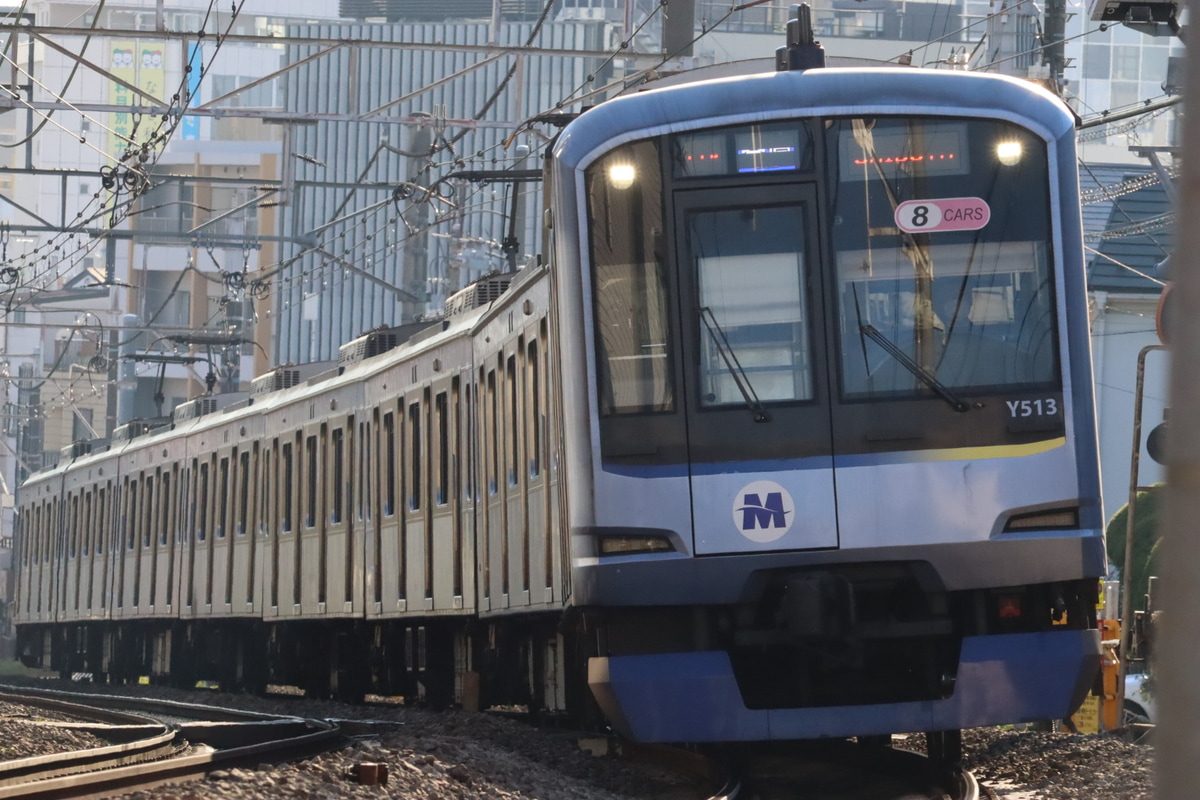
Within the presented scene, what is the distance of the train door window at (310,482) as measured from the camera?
16.8 meters

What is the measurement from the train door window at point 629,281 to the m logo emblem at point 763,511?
538 mm

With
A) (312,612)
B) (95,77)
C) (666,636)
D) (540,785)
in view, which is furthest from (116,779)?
(95,77)

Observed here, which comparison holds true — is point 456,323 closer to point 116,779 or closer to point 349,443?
point 349,443

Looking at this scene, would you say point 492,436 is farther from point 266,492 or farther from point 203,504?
point 203,504

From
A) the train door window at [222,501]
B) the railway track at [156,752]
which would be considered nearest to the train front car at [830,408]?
the railway track at [156,752]

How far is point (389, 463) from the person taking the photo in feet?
47.9

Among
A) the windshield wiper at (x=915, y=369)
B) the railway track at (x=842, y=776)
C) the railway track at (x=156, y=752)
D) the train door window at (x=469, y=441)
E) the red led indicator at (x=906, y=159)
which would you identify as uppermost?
the red led indicator at (x=906, y=159)

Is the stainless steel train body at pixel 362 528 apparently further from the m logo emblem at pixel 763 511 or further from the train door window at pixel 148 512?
the m logo emblem at pixel 763 511

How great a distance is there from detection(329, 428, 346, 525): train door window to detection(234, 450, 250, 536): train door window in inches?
124

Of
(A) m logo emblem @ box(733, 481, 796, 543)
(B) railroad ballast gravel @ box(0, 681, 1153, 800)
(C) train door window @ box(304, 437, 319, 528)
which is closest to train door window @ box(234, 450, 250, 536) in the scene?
(C) train door window @ box(304, 437, 319, 528)

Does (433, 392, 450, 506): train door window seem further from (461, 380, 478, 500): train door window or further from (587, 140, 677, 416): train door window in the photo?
(587, 140, 677, 416): train door window

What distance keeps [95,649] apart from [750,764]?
2135cm

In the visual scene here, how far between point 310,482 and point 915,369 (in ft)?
31.7

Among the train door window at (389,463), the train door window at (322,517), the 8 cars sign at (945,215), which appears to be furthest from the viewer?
the train door window at (322,517)
